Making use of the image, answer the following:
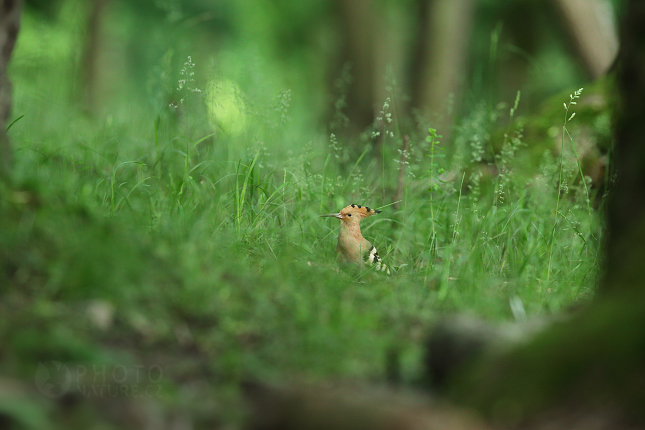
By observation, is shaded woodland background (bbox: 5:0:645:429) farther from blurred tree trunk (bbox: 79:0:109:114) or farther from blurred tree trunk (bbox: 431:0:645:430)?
blurred tree trunk (bbox: 79:0:109:114)

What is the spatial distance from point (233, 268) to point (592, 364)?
60.5 inches

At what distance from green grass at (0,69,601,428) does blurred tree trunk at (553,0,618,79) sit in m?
4.39

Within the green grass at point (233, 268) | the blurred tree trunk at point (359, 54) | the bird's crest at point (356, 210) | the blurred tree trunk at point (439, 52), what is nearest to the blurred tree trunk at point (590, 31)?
the blurred tree trunk at point (439, 52)

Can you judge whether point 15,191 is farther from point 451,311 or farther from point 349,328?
point 451,311

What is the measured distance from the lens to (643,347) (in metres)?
1.74

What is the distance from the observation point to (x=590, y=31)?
26.8 feet

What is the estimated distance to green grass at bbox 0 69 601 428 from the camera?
217 centimetres

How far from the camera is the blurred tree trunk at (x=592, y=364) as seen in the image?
1689 millimetres

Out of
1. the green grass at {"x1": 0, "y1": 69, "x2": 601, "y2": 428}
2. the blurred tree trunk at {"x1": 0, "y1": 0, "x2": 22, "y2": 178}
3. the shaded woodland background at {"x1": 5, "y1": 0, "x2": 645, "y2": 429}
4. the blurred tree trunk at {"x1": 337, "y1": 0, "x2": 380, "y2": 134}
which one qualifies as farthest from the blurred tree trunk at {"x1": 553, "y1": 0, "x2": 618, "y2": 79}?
the blurred tree trunk at {"x1": 0, "y1": 0, "x2": 22, "y2": 178}

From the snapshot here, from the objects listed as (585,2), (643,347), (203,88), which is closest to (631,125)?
(643,347)

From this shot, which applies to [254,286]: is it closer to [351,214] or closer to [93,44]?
[351,214]

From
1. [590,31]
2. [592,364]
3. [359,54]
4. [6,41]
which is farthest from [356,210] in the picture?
[590,31]

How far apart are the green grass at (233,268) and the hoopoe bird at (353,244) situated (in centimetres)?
11

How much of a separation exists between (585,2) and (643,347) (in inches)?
294
